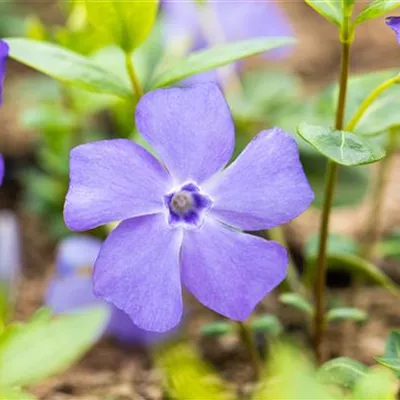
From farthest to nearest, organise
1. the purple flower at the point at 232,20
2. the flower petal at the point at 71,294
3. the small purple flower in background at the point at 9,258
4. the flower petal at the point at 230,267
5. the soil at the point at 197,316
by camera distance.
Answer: the purple flower at the point at 232,20 → the small purple flower in background at the point at 9,258 → the flower petal at the point at 71,294 → the soil at the point at 197,316 → the flower petal at the point at 230,267

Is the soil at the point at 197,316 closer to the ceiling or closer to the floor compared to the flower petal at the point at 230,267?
closer to the floor

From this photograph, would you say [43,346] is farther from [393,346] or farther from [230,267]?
[393,346]

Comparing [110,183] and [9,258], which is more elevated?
[110,183]

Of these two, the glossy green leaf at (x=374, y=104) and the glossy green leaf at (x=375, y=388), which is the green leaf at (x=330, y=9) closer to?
the glossy green leaf at (x=374, y=104)

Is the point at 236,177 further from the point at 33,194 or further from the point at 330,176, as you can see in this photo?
the point at 33,194

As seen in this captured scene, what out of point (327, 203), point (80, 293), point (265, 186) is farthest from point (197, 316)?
point (265, 186)

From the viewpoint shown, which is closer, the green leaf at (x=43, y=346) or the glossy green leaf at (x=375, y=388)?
the glossy green leaf at (x=375, y=388)

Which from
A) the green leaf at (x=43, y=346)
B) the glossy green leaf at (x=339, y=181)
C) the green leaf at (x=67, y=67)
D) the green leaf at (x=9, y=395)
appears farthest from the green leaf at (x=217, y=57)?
the glossy green leaf at (x=339, y=181)
